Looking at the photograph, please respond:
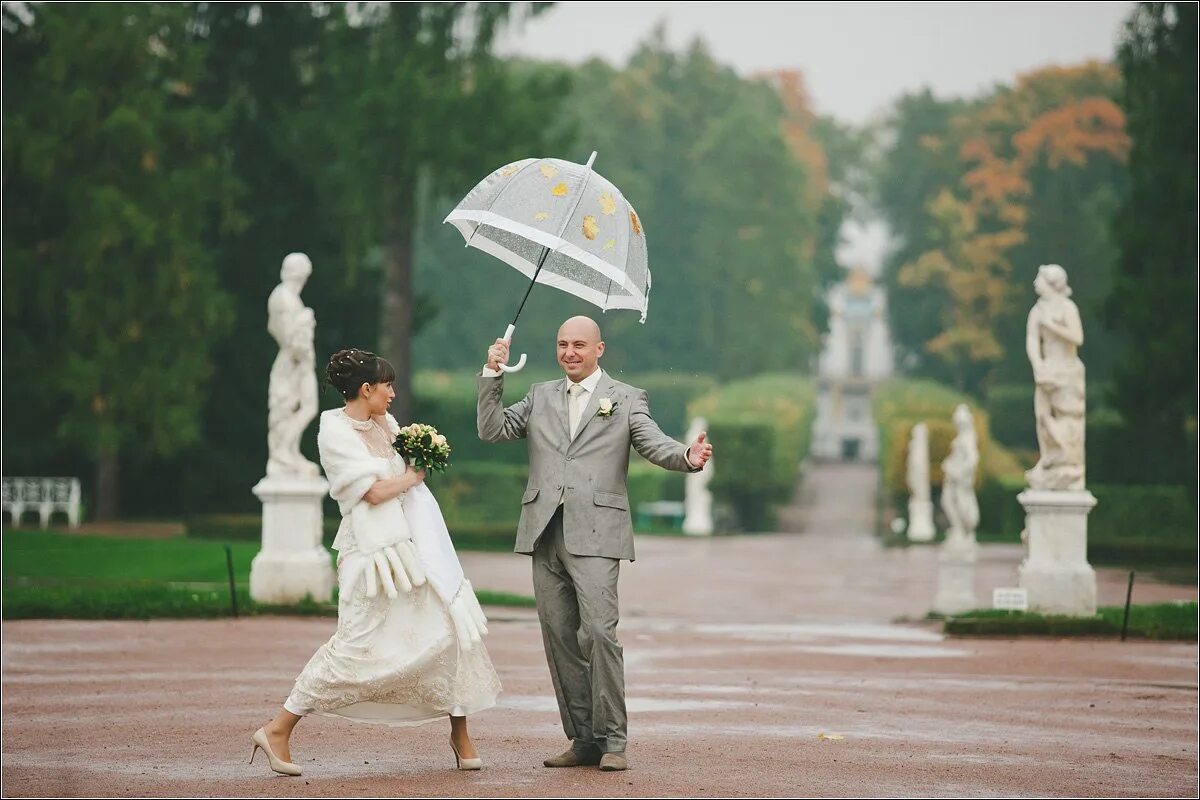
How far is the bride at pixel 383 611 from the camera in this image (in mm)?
7246

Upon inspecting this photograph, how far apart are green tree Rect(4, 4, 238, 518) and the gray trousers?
24965mm

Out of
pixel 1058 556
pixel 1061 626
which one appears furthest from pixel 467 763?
pixel 1058 556

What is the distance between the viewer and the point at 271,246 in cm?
3638

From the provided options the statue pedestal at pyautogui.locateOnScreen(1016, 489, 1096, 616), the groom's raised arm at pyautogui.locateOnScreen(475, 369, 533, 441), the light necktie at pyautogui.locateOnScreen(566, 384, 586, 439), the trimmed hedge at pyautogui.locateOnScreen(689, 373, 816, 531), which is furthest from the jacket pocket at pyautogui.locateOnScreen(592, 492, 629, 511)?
the trimmed hedge at pyautogui.locateOnScreen(689, 373, 816, 531)

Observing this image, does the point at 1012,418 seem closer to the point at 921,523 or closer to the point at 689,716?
the point at 921,523

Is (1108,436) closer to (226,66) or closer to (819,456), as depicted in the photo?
(226,66)

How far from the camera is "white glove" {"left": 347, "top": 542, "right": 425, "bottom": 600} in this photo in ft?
23.9

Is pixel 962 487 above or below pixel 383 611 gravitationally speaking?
above

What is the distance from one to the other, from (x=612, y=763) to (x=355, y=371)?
1.83 metres

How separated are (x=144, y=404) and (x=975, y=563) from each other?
A: 45.7 feet

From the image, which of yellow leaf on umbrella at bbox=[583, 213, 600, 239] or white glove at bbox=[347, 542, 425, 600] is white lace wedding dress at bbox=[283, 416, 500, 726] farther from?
yellow leaf on umbrella at bbox=[583, 213, 600, 239]

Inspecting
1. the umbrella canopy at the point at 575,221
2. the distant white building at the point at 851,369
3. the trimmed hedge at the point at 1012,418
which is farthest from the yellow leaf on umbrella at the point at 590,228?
the distant white building at the point at 851,369

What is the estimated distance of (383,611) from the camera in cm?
733

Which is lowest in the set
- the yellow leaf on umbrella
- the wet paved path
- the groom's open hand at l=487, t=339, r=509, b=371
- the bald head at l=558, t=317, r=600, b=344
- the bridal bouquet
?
the wet paved path
